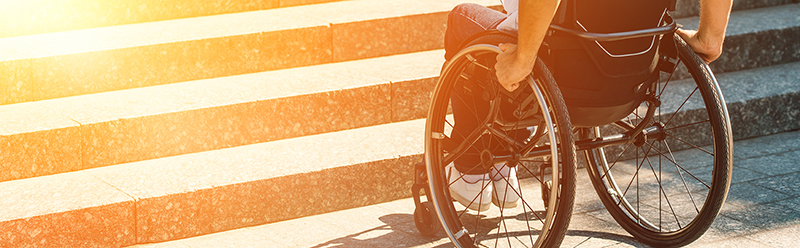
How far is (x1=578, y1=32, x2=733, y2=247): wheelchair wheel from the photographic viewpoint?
2.18 meters

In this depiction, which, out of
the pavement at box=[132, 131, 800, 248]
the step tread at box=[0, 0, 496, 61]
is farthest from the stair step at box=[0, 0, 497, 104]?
the pavement at box=[132, 131, 800, 248]

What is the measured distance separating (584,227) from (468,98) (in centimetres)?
66

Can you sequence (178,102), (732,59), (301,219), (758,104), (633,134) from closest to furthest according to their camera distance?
(633,134), (301,219), (178,102), (758,104), (732,59)

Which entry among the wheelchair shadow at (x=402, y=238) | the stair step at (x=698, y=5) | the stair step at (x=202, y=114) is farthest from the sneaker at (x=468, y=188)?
the stair step at (x=698, y=5)

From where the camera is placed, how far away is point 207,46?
3580 millimetres

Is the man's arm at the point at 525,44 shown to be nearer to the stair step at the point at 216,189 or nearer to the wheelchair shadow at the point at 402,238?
the wheelchair shadow at the point at 402,238

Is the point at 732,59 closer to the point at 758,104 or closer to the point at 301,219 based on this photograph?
the point at 758,104

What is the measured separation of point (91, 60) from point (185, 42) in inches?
16.4

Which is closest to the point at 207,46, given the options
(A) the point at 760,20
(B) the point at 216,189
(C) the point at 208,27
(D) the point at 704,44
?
(C) the point at 208,27

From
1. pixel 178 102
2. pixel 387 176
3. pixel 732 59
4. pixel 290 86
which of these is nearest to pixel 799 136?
pixel 732 59

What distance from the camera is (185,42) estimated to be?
11.6 ft

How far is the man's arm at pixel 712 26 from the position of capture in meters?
2.22

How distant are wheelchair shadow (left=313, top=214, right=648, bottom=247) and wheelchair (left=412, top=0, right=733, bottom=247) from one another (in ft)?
0.14

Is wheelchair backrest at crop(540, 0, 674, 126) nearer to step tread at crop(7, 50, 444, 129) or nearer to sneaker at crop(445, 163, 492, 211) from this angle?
sneaker at crop(445, 163, 492, 211)
